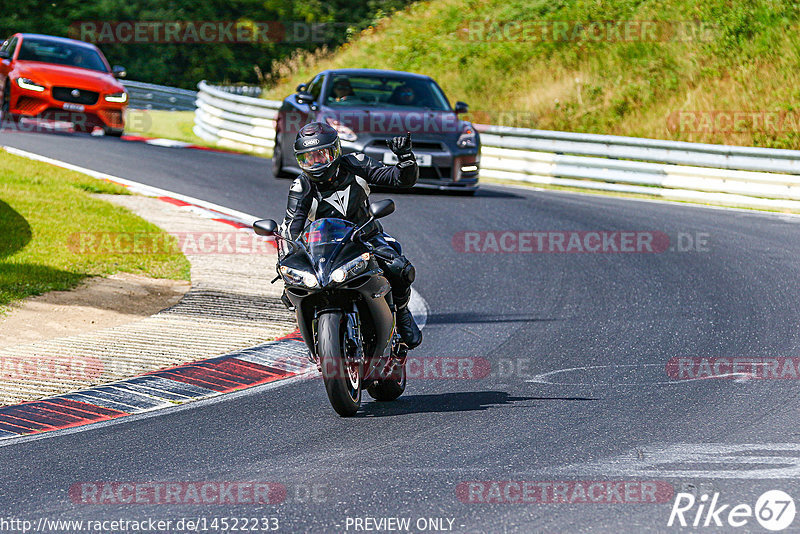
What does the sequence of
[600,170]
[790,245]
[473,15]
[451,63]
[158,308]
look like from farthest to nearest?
[473,15] → [451,63] → [600,170] → [790,245] → [158,308]

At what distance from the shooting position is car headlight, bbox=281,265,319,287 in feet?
21.2

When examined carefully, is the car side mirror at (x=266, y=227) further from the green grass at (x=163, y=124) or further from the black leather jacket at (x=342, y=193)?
the green grass at (x=163, y=124)

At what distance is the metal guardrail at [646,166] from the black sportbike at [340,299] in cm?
1205

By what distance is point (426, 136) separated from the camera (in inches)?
656

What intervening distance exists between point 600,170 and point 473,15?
1370 centimetres

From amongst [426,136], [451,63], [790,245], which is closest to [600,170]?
[426,136]

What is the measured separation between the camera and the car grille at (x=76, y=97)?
875 inches

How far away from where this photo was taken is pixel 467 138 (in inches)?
664

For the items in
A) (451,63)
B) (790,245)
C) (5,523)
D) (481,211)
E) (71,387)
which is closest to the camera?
(5,523)

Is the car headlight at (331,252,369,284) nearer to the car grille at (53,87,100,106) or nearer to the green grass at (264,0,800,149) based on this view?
the green grass at (264,0,800,149)

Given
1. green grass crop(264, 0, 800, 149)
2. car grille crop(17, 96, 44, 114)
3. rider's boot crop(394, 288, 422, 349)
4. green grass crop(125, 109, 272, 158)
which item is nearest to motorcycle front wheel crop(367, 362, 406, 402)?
rider's boot crop(394, 288, 422, 349)

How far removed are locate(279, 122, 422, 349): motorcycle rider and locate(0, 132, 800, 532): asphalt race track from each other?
3.32ft

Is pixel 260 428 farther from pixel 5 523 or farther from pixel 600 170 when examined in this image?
pixel 600 170

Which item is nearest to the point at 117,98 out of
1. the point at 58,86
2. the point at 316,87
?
the point at 58,86
